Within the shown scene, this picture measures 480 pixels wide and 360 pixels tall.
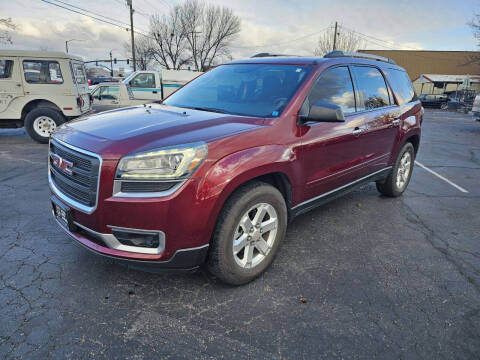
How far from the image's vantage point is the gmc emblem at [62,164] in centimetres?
246

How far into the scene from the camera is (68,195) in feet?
8.23

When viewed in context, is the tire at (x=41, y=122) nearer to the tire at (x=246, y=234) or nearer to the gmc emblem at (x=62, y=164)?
the gmc emblem at (x=62, y=164)

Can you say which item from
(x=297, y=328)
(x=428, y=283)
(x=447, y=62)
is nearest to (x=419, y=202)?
(x=428, y=283)

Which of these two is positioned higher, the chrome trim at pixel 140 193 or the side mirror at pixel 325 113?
the side mirror at pixel 325 113

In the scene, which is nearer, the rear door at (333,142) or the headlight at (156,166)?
the headlight at (156,166)

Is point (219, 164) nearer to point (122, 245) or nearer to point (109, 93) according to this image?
Result: point (122, 245)

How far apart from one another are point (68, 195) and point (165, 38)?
49883 mm

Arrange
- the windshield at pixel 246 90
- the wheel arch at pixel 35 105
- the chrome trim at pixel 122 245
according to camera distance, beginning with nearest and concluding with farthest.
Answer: the chrome trim at pixel 122 245
the windshield at pixel 246 90
the wheel arch at pixel 35 105

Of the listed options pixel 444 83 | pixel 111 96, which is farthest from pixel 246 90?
pixel 444 83

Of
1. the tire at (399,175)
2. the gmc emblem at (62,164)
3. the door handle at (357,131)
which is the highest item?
the door handle at (357,131)

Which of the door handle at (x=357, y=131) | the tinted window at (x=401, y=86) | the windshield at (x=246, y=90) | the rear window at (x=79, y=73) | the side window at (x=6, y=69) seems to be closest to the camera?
the windshield at (x=246, y=90)

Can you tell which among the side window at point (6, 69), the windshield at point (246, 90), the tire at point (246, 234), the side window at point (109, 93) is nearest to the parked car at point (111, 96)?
the side window at point (109, 93)

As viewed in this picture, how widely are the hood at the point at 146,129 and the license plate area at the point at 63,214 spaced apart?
48 centimetres

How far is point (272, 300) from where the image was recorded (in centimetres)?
258
